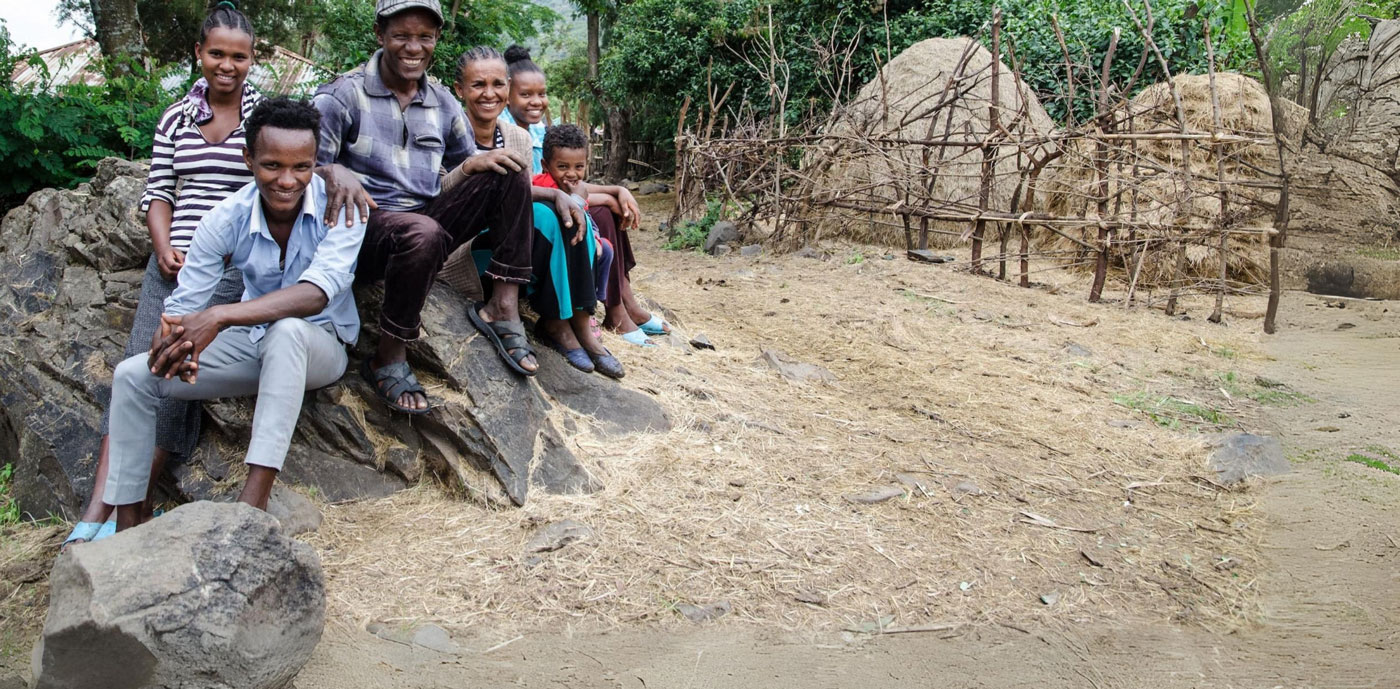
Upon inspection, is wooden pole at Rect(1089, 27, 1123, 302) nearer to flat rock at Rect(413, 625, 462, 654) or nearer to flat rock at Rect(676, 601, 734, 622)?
flat rock at Rect(676, 601, 734, 622)

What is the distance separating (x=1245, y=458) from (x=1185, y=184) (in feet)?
10.9

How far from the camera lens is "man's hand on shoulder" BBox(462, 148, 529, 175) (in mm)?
3186

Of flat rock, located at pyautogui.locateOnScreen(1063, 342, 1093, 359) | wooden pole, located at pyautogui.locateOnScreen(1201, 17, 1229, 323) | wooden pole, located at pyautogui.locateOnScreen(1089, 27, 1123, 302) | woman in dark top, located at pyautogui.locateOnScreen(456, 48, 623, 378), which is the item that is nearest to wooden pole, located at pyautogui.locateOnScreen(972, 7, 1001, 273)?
wooden pole, located at pyautogui.locateOnScreen(1089, 27, 1123, 302)

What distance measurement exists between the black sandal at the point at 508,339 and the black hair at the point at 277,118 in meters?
0.98

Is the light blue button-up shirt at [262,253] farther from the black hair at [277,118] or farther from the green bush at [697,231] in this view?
the green bush at [697,231]

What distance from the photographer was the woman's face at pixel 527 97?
13.6 feet

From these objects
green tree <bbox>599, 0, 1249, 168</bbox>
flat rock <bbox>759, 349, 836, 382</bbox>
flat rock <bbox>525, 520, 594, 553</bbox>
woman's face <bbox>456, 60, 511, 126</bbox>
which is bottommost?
flat rock <bbox>525, 520, 594, 553</bbox>

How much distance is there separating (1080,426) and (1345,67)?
381 cm

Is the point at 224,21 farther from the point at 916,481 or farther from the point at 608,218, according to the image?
the point at 916,481

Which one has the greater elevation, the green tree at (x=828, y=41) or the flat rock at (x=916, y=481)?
the green tree at (x=828, y=41)

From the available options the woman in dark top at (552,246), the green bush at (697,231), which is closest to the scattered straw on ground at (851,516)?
the woman in dark top at (552,246)

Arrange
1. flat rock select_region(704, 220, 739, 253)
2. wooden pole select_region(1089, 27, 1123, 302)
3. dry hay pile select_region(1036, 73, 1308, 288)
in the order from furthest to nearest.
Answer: flat rock select_region(704, 220, 739, 253) < wooden pole select_region(1089, 27, 1123, 302) < dry hay pile select_region(1036, 73, 1308, 288)

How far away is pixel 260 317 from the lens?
2641 mm

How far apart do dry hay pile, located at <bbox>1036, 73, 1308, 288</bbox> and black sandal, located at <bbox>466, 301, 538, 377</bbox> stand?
4.71m
